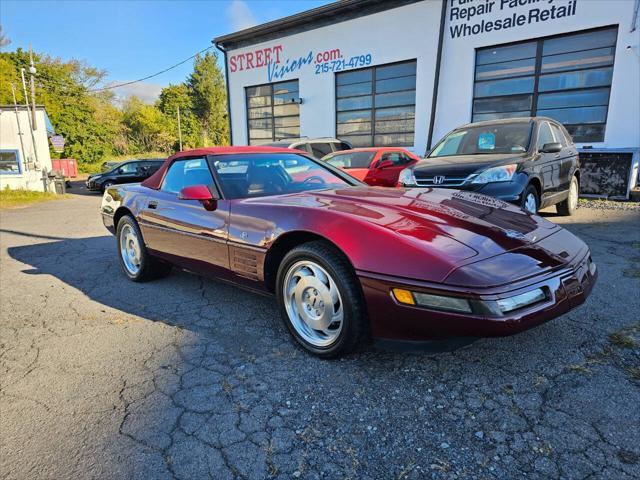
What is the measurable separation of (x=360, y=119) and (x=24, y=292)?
39.3 feet

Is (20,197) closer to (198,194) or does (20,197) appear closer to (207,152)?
(207,152)

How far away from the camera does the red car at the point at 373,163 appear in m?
8.42

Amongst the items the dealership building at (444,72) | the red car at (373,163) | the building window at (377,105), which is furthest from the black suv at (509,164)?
the building window at (377,105)

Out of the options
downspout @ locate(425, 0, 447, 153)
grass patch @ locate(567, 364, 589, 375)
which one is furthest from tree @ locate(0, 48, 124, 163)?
grass patch @ locate(567, 364, 589, 375)

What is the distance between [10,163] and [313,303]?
65.6 feet

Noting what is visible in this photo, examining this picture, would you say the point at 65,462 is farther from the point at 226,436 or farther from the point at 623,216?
the point at 623,216

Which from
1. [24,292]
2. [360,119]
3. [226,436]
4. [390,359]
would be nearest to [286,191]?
[390,359]

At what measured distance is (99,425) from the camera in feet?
6.49

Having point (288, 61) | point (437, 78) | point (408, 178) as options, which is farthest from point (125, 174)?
point (408, 178)

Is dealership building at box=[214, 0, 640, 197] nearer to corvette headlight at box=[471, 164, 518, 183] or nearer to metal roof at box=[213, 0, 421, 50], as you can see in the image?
metal roof at box=[213, 0, 421, 50]

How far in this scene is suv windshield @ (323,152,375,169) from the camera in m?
8.71

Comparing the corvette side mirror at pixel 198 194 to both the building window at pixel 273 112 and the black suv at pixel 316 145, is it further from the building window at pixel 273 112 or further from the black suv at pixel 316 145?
the building window at pixel 273 112

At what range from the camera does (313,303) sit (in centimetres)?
249

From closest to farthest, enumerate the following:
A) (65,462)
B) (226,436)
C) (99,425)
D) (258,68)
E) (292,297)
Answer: (65,462), (226,436), (99,425), (292,297), (258,68)
